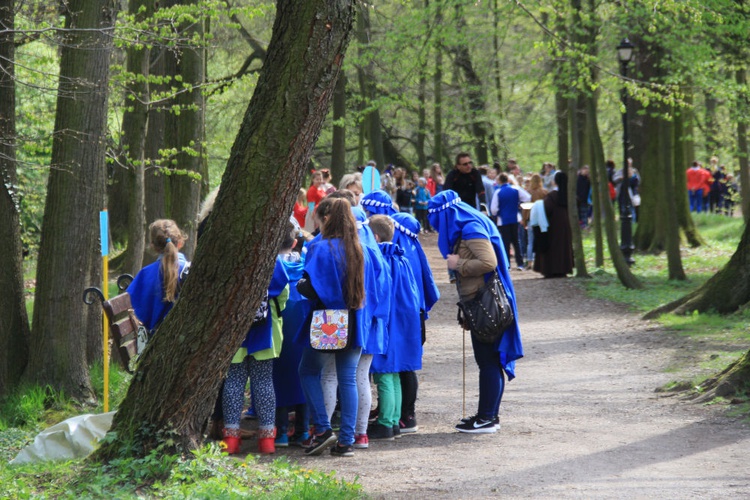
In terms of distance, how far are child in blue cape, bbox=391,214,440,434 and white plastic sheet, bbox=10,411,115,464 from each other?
2.45 metres

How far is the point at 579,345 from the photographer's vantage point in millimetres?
12539

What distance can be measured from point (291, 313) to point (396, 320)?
0.86 meters

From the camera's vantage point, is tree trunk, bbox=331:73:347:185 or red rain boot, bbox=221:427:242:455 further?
tree trunk, bbox=331:73:347:185

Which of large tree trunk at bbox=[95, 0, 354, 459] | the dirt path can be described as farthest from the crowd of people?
large tree trunk at bbox=[95, 0, 354, 459]

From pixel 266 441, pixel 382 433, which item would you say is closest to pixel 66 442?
pixel 266 441

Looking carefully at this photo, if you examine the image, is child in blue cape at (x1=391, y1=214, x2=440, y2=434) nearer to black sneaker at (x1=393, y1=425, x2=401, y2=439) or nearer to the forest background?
black sneaker at (x1=393, y1=425, x2=401, y2=439)

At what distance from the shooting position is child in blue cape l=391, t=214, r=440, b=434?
8.06m

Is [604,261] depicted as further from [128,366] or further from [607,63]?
[128,366]

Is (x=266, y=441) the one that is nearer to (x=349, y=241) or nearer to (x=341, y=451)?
(x=341, y=451)

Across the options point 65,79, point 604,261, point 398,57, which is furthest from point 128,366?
point 398,57

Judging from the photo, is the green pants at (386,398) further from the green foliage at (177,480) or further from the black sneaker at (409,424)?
the green foliage at (177,480)

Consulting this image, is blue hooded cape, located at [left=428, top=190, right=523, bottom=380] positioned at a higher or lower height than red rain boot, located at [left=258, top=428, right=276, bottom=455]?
higher

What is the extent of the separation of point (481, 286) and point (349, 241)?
1.36 m

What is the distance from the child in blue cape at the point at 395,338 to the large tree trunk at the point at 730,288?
5928 mm
